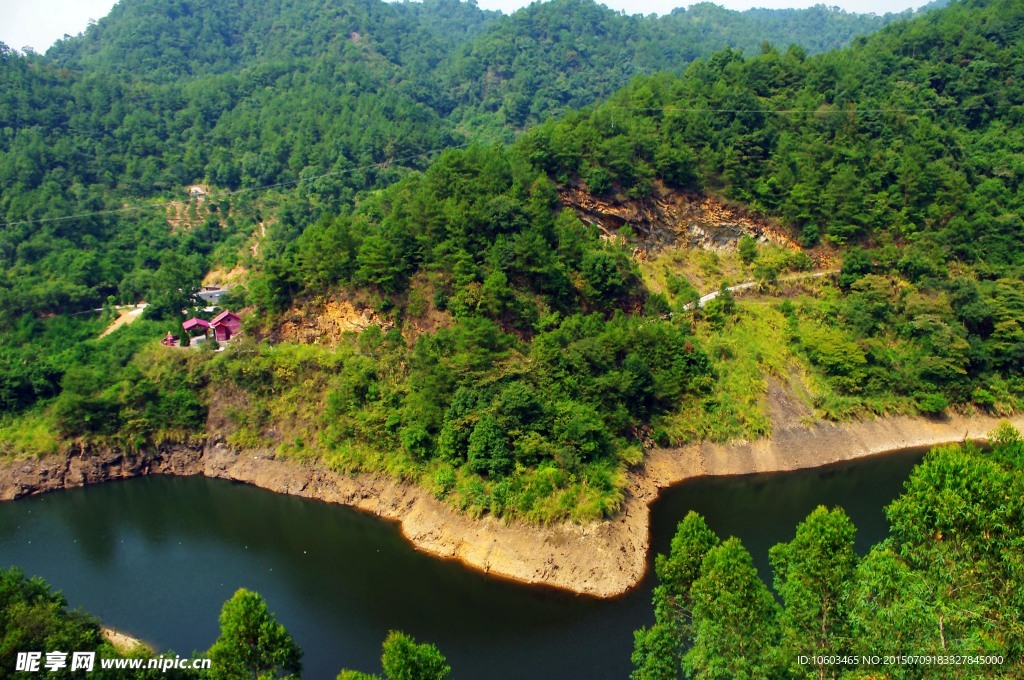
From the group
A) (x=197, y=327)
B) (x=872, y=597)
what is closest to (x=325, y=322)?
(x=197, y=327)

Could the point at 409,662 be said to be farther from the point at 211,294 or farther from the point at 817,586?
the point at 211,294

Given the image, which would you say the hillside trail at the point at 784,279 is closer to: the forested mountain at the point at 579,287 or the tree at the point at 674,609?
the forested mountain at the point at 579,287

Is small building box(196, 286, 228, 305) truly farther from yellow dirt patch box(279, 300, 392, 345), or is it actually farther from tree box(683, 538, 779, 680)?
tree box(683, 538, 779, 680)

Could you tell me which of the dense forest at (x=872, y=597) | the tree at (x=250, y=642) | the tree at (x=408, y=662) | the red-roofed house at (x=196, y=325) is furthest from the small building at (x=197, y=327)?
the dense forest at (x=872, y=597)

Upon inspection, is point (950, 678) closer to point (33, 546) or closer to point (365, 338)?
point (365, 338)

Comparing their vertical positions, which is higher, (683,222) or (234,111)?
(234,111)

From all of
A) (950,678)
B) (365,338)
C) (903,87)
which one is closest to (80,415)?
(365,338)
